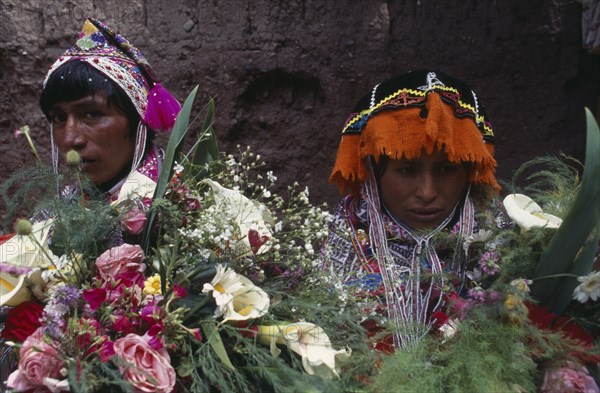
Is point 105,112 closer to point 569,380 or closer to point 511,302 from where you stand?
point 511,302

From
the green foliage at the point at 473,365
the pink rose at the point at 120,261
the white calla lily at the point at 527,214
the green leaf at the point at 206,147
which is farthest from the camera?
the green leaf at the point at 206,147

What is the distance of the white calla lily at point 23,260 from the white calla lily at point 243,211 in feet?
1.42

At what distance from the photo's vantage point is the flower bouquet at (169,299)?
1621mm

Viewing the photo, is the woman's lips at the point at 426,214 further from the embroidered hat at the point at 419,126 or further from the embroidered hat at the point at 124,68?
the embroidered hat at the point at 124,68

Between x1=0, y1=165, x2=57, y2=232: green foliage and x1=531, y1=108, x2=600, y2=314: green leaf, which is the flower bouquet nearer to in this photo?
x1=0, y1=165, x2=57, y2=232: green foliage

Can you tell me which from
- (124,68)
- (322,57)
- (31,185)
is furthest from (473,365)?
(322,57)

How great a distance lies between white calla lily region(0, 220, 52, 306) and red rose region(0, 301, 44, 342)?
3 centimetres

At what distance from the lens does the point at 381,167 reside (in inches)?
97.9

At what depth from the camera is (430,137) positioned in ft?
7.41

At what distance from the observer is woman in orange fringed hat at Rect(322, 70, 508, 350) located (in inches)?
90.1

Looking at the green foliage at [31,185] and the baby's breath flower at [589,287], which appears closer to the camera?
the baby's breath flower at [589,287]

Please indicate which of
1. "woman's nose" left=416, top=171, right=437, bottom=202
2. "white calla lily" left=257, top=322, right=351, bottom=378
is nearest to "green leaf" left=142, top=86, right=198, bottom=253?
"white calla lily" left=257, top=322, right=351, bottom=378

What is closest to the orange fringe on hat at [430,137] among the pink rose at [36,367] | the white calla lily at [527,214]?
the white calla lily at [527,214]

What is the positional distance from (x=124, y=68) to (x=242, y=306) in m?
1.16
